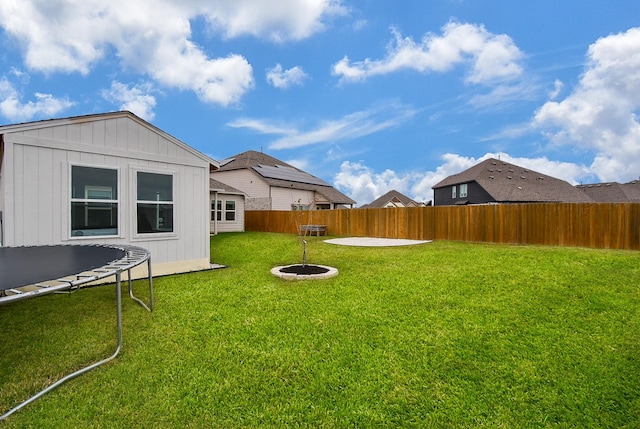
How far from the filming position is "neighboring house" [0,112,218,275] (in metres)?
4.86

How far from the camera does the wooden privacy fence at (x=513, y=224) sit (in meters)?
8.44

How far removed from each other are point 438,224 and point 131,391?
36.1ft

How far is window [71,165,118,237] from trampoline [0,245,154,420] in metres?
1.07

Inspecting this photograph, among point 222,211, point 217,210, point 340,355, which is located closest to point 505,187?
point 222,211

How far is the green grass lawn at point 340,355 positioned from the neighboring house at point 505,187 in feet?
68.0

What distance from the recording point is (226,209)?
630 inches

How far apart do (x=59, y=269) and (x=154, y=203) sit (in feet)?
11.5

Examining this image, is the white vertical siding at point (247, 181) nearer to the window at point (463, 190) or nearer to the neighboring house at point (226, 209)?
the neighboring house at point (226, 209)

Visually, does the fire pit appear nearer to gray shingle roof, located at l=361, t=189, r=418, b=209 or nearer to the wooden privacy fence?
the wooden privacy fence

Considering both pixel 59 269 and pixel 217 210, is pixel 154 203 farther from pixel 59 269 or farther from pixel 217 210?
pixel 217 210

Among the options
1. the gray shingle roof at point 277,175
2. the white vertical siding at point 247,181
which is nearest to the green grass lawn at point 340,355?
the white vertical siding at point 247,181

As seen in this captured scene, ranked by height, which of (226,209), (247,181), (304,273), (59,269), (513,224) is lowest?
(304,273)

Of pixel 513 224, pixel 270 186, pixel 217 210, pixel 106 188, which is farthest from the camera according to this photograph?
pixel 270 186

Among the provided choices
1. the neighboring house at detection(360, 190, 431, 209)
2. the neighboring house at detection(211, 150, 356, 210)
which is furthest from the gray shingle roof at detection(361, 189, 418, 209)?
the neighboring house at detection(211, 150, 356, 210)
